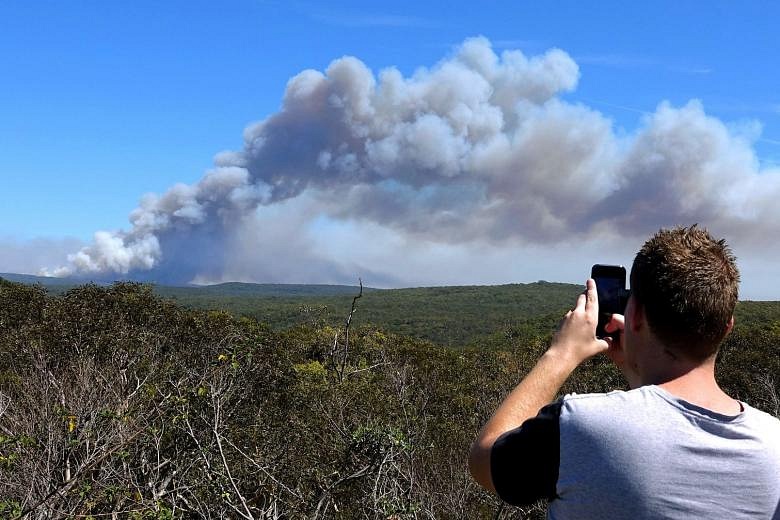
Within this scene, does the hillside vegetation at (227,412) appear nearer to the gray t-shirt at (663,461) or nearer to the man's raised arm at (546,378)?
the man's raised arm at (546,378)

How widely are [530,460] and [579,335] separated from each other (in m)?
0.42

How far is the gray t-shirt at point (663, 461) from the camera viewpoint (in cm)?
157

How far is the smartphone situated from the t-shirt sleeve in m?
0.44

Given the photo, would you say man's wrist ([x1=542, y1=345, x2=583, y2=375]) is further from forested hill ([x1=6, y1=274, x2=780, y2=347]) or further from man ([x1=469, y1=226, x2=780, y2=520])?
forested hill ([x1=6, y1=274, x2=780, y2=347])

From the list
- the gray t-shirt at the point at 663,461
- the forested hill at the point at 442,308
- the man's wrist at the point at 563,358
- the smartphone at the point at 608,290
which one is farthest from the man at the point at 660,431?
the forested hill at the point at 442,308

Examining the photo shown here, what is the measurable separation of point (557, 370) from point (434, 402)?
19.5 meters

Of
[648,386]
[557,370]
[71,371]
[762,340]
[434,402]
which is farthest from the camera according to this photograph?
[762,340]

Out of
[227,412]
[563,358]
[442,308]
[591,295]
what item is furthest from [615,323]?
[442,308]

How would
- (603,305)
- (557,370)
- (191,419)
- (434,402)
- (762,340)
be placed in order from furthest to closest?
1. (762,340)
2. (434,402)
3. (191,419)
4. (603,305)
5. (557,370)

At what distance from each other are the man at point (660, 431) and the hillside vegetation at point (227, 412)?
6.18 meters

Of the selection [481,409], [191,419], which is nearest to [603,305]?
[191,419]

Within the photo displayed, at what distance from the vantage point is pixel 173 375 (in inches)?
518

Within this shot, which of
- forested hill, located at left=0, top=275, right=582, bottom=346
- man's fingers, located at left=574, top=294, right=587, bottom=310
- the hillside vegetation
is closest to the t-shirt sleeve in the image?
man's fingers, located at left=574, top=294, right=587, bottom=310

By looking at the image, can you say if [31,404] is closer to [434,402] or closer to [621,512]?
[434,402]
